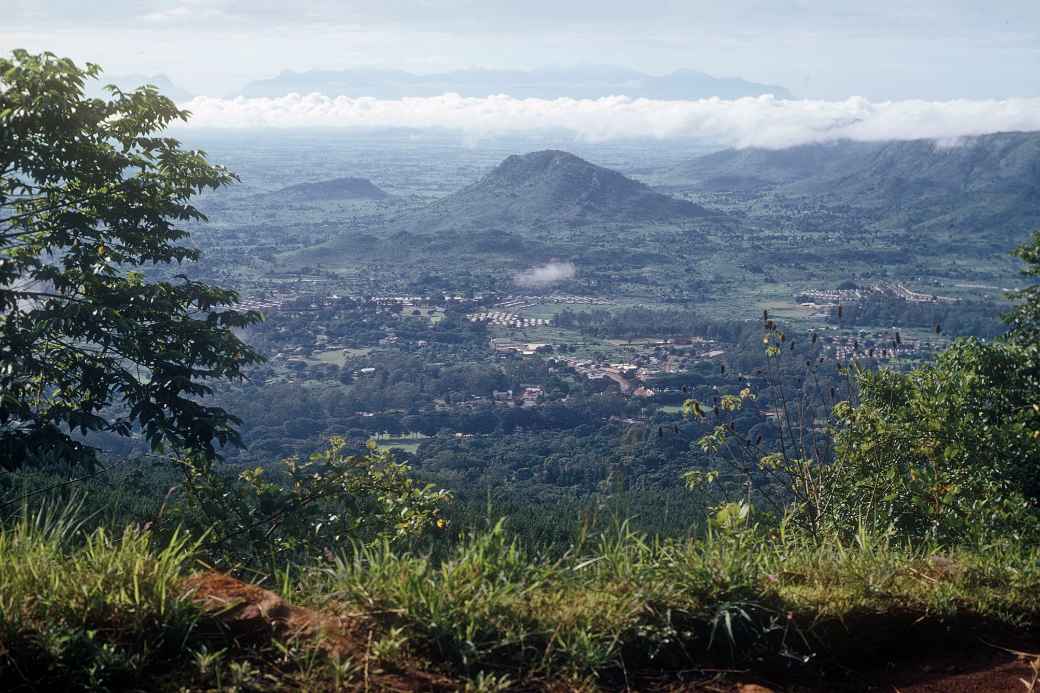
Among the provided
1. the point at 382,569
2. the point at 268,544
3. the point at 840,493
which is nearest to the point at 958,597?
the point at 382,569

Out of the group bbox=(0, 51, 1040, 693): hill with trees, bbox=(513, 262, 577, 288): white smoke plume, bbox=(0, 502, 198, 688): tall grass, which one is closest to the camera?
bbox=(0, 502, 198, 688): tall grass

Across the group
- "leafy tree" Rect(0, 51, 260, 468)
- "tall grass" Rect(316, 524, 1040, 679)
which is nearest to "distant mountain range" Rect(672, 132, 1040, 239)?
"leafy tree" Rect(0, 51, 260, 468)

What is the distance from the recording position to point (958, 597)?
10.5 feet

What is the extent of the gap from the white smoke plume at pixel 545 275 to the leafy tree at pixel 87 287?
297ft

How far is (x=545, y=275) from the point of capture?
103812 mm

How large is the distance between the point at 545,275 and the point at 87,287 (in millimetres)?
97062

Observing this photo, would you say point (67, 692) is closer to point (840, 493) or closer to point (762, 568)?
point (762, 568)

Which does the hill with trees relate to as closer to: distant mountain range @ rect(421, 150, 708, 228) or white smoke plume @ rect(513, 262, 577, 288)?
white smoke plume @ rect(513, 262, 577, 288)

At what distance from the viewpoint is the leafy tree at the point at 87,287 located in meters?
6.70

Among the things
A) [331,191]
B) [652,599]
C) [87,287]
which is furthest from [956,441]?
[331,191]

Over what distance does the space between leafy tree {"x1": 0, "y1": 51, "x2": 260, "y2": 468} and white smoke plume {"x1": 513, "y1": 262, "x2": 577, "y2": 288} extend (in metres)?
90.5

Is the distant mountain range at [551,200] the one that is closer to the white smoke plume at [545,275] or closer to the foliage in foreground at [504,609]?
the white smoke plume at [545,275]

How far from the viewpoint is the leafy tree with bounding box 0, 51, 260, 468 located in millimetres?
6703

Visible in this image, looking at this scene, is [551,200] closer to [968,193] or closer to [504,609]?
[968,193]
